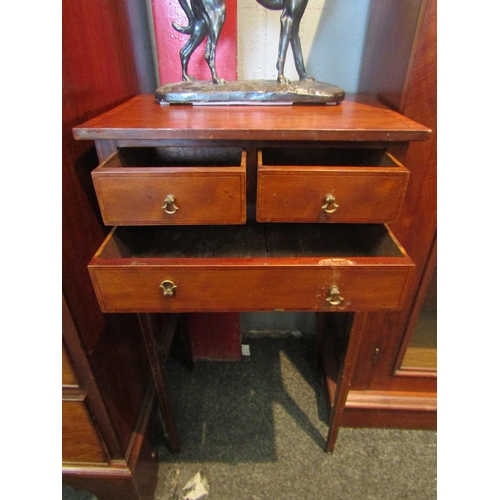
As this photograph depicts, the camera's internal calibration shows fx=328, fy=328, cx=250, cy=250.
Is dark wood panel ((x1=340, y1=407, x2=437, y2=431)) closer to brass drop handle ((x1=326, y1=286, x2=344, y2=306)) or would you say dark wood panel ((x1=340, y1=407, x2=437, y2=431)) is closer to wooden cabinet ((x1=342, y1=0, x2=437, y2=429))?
wooden cabinet ((x1=342, y1=0, x2=437, y2=429))

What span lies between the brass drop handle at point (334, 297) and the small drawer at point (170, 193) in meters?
0.21

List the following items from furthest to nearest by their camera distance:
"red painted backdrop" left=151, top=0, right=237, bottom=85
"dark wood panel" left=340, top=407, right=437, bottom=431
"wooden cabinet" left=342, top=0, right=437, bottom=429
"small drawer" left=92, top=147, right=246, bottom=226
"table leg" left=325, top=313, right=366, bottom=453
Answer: "dark wood panel" left=340, top=407, right=437, bottom=431, "red painted backdrop" left=151, top=0, right=237, bottom=85, "table leg" left=325, top=313, right=366, bottom=453, "wooden cabinet" left=342, top=0, right=437, bottom=429, "small drawer" left=92, top=147, right=246, bottom=226

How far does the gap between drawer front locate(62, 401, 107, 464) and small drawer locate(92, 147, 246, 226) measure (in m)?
0.44

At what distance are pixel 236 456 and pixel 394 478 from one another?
0.47 metres

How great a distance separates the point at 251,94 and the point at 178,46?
33 cm

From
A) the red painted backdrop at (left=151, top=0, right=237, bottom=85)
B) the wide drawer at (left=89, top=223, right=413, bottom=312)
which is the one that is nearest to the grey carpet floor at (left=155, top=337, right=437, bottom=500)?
the wide drawer at (left=89, top=223, right=413, bottom=312)

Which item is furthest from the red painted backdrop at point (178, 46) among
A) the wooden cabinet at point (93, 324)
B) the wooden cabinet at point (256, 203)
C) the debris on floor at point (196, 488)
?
the debris on floor at point (196, 488)

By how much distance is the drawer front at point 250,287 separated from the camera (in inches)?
22.9

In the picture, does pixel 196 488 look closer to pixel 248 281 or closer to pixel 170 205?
pixel 248 281

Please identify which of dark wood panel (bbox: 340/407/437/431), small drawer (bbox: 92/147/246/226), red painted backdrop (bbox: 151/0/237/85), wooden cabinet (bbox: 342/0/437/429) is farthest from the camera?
dark wood panel (bbox: 340/407/437/431)

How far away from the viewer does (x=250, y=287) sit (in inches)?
23.6

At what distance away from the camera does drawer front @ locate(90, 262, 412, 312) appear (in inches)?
22.9

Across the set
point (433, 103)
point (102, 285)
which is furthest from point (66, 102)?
point (433, 103)

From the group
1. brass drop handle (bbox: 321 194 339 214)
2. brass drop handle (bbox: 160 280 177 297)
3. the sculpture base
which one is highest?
the sculpture base
